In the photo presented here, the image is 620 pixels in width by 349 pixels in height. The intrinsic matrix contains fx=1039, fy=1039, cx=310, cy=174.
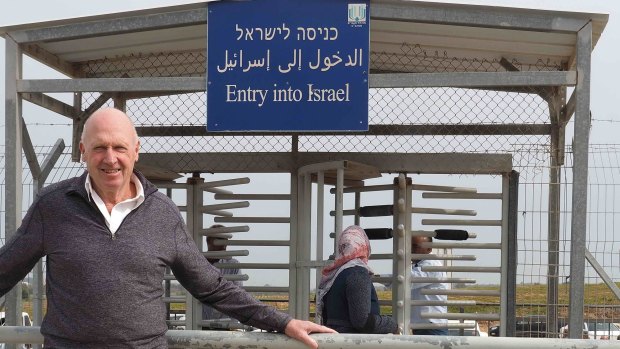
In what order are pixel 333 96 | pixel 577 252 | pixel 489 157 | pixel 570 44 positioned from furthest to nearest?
pixel 489 157 < pixel 570 44 < pixel 333 96 < pixel 577 252

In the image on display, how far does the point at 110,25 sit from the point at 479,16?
272cm

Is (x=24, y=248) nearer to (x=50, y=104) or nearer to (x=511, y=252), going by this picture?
(x=50, y=104)

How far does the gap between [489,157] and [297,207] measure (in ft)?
5.93

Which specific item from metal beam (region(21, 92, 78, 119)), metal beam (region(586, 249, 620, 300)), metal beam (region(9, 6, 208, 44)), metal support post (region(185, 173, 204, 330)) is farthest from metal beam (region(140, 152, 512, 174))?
metal beam (region(9, 6, 208, 44))

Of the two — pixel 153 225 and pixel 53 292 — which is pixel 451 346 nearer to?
pixel 153 225

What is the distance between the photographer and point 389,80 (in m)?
7.23

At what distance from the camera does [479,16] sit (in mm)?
7273

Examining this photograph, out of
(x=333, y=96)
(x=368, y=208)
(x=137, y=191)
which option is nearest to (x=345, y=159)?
(x=368, y=208)

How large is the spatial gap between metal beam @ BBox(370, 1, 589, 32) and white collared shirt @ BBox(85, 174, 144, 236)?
Answer: 4.36m

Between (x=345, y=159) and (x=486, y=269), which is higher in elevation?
(x=345, y=159)

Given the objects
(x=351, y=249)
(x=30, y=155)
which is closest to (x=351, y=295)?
(x=351, y=249)

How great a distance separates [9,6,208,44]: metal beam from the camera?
300 inches

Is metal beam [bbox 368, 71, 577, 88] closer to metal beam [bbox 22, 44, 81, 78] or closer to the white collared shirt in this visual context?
metal beam [bbox 22, 44, 81, 78]

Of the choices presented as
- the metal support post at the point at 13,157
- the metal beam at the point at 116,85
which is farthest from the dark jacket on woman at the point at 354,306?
the metal support post at the point at 13,157
